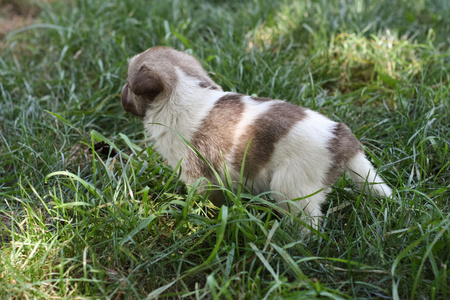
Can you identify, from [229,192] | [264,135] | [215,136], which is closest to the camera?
[229,192]

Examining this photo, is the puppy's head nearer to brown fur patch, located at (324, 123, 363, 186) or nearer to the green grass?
the green grass

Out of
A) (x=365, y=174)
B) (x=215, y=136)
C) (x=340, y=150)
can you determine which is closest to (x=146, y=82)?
(x=215, y=136)

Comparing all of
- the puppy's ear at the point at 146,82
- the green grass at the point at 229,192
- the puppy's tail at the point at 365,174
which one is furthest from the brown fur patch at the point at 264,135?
the puppy's ear at the point at 146,82

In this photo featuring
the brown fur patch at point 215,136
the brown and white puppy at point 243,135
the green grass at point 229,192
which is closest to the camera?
the green grass at point 229,192

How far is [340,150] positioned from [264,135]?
0.48m

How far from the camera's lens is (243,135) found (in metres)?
2.72

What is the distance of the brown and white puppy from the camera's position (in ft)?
8.54

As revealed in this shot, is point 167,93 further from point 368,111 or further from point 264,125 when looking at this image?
point 368,111

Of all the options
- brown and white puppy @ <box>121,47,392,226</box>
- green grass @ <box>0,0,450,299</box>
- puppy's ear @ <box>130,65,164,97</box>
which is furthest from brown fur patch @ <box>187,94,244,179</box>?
puppy's ear @ <box>130,65,164,97</box>

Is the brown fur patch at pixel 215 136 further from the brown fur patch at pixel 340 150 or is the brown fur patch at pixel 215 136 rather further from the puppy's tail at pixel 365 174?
the puppy's tail at pixel 365 174

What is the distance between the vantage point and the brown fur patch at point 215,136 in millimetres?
2758

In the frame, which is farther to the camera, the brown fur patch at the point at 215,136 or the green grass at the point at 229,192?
the brown fur patch at the point at 215,136

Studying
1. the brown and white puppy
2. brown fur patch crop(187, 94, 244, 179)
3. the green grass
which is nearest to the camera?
the green grass

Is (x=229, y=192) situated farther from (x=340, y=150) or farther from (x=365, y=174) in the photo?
(x=365, y=174)
